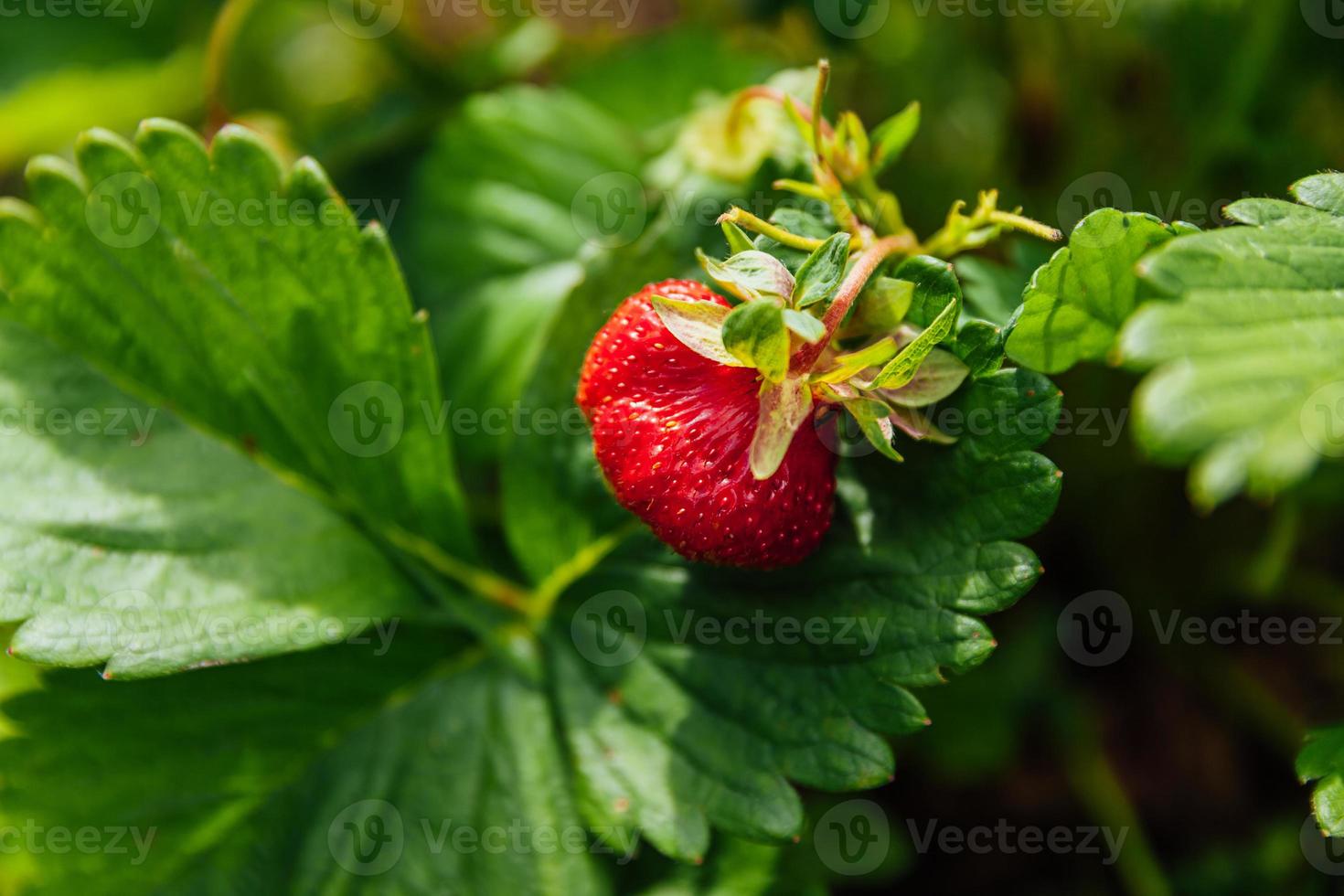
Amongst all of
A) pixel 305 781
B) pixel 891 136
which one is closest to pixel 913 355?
pixel 891 136

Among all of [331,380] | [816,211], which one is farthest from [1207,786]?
[331,380]

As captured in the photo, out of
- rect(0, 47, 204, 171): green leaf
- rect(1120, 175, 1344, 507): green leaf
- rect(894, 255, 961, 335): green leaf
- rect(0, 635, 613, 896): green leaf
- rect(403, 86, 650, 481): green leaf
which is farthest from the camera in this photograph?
rect(0, 47, 204, 171): green leaf

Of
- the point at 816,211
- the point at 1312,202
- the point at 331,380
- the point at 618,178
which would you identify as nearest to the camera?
the point at 1312,202

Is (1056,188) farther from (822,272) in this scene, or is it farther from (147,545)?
(147,545)

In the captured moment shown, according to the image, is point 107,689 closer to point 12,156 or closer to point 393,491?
point 393,491

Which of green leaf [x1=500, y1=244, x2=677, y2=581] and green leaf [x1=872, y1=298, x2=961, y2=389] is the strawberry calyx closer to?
green leaf [x1=872, y1=298, x2=961, y2=389]

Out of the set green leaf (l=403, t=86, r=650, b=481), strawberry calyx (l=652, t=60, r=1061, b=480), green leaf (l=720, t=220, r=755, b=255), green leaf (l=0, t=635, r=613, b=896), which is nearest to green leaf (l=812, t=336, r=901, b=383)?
strawberry calyx (l=652, t=60, r=1061, b=480)

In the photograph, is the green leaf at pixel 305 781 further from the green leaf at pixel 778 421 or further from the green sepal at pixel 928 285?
the green sepal at pixel 928 285
